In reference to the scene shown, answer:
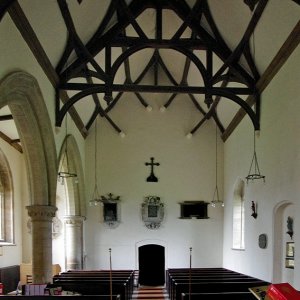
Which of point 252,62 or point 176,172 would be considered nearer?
point 252,62

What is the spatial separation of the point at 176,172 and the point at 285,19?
313 inches

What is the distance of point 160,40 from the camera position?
8898 mm

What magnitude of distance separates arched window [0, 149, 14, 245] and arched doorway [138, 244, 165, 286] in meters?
4.61

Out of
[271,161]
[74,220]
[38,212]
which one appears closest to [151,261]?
[74,220]

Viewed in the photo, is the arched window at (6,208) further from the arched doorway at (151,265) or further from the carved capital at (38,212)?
the carved capital at (38,212)

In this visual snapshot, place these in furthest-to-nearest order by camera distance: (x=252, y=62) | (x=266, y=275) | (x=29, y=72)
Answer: (x=252, y=62) → (x=266, y=275) → (x=29, y=72)

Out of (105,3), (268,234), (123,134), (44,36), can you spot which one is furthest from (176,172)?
(44,36)

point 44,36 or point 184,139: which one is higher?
point 44,36

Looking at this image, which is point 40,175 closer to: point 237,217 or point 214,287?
point 214,287

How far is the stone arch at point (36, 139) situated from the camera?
723 centimetres

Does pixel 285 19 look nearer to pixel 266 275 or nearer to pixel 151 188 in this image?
pixel 266 275

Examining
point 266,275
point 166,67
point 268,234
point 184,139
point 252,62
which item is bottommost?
point 266,275

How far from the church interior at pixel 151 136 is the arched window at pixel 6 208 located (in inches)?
1.4

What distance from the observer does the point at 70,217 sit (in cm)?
1289
